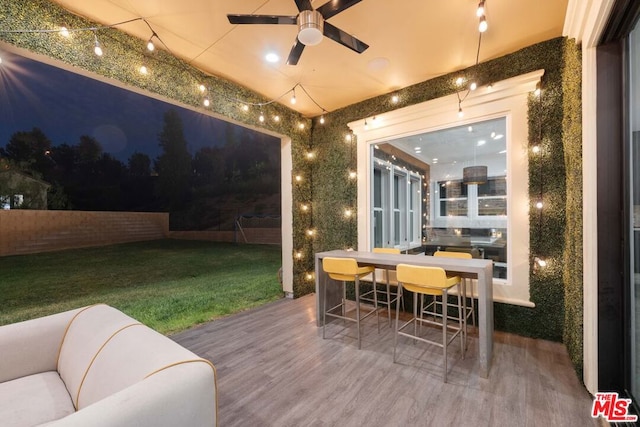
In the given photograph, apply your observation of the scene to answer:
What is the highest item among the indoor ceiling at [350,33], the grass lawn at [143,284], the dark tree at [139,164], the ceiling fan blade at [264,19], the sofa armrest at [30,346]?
the dark tree at [139,164]

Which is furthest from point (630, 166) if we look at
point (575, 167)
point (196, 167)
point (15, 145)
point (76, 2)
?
point (196, 167)

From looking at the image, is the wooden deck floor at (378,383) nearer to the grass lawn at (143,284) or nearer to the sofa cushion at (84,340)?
the sofa cushion at (84,340)

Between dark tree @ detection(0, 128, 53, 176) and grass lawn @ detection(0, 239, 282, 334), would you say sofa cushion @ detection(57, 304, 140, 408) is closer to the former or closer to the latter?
grass lawn @ detection(0, 239, 282, 334)

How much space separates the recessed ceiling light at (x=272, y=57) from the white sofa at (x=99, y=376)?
9.21 ft

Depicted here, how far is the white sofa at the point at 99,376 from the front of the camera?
2.72ft

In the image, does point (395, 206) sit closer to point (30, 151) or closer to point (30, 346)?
point (30, 346)

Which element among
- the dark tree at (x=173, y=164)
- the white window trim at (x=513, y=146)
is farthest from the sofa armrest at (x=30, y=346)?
the dark tree at (x=173, y=164)

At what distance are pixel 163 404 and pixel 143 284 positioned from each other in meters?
5.71

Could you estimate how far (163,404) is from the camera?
33.7 inches

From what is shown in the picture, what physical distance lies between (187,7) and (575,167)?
Result: 353cm

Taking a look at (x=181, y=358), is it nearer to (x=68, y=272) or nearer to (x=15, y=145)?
(x=68, y=272)

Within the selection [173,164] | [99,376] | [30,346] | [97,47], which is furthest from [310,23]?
[173,164]

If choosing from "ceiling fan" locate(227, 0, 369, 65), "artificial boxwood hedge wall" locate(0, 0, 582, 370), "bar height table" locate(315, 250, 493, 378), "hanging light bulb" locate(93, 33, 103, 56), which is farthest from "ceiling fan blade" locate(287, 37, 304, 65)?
"bar height table" locate(315, 250, 493, 378)

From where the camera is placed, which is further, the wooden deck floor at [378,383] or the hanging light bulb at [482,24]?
the hanging light bulb at [482,24]
